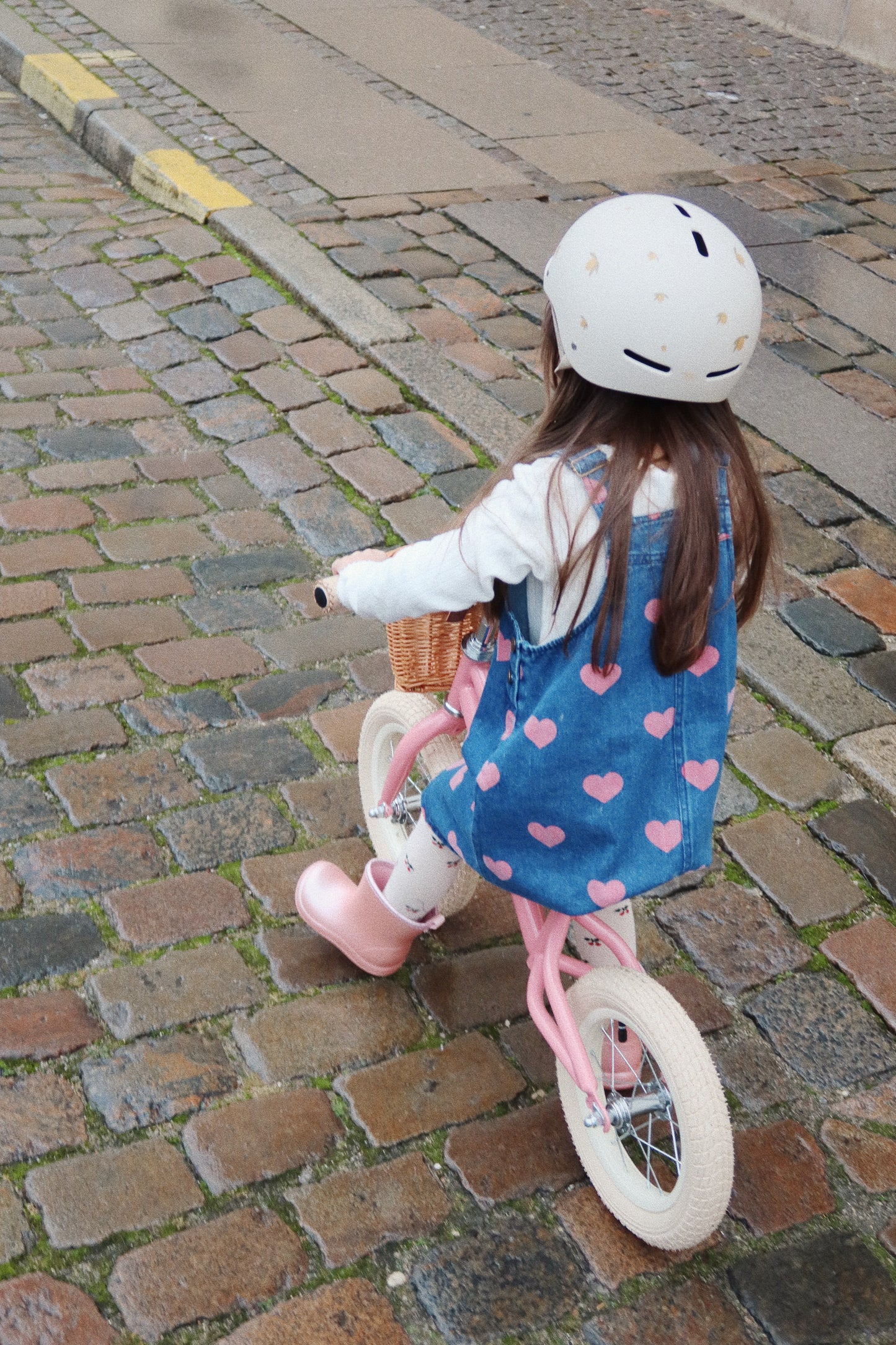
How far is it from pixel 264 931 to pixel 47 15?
Result: 6.51 m

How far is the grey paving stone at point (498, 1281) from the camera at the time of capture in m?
1.97

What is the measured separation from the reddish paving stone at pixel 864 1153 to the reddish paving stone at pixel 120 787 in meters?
1.40

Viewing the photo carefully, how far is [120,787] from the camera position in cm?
286

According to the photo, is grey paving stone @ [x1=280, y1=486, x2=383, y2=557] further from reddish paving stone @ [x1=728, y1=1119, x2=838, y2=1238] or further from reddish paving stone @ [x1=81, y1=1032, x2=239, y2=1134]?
reddish paving stone @ [x1=728, y1=1119, x2=838, y2=1238]

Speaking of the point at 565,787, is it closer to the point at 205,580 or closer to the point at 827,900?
the point at 827,900

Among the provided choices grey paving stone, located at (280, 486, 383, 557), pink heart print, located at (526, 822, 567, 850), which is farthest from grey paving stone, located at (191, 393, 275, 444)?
pink heart print, located at (526, 822, 567, 850)

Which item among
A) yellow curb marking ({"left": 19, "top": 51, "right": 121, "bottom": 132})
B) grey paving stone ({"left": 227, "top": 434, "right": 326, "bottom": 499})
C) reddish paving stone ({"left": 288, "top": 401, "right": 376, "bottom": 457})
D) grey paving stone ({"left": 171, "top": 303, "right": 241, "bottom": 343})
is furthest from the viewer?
yellow curb marking ({"left": 19, "top": 51, "right": 121, "bottom": 132})

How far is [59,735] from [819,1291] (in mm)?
1851

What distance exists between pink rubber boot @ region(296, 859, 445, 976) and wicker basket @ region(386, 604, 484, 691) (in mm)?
382

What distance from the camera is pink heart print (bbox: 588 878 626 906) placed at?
1979mm

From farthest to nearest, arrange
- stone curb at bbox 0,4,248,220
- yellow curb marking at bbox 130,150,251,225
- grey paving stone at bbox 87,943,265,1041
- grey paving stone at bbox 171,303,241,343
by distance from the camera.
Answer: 1. stone curb at bbox 0,4,248,220
2. yellow curb marking at bbox 130,150,251,225
3. grey paving stone at bbox 171,303,241,343
4. grey paving stone at bbox 87,943,265,1041

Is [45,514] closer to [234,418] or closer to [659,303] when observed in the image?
[234,418]

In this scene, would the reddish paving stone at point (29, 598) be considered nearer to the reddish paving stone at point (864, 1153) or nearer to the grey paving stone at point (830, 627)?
the grey paving stone at point (830, 627)

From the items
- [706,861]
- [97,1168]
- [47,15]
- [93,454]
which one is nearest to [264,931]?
[97,1168]
